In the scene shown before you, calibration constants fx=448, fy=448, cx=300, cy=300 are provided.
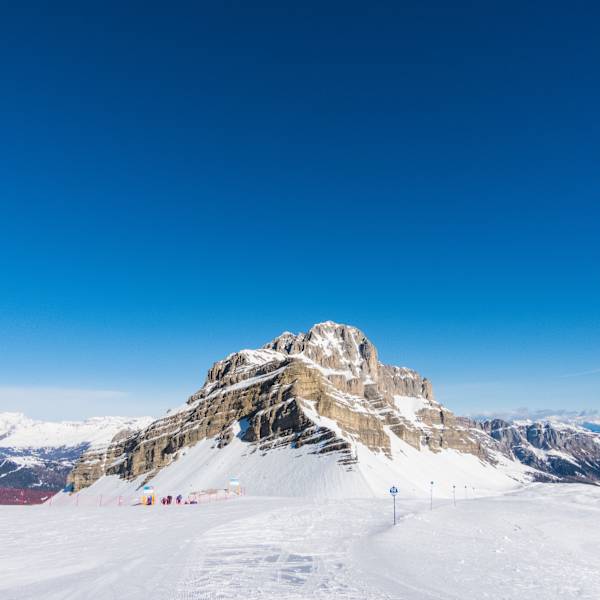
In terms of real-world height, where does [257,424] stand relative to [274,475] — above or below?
above

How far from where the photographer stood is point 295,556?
858 inches

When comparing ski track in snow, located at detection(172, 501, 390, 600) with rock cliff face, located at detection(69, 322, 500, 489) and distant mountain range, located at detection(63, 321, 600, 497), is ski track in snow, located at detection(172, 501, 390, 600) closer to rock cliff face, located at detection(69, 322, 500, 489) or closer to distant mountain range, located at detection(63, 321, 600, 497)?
distant mountain range, located at detection(63, 321, 600, 497)

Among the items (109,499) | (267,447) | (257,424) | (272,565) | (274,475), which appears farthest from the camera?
(109,499)

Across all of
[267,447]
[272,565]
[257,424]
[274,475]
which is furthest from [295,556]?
[257,424]

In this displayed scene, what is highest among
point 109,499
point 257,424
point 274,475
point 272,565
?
point 257,424

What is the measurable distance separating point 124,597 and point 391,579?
999cm

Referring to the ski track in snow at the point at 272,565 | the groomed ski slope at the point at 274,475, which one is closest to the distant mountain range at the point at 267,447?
the groomed ski slope at the point at 274,475

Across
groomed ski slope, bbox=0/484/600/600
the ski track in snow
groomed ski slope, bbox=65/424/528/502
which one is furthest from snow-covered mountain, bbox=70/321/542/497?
the ski track in snow

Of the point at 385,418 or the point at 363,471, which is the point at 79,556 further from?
the point at 385,418

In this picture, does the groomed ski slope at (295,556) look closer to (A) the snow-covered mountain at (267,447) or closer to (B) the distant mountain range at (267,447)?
(B) the distant mountain range at (267,447)

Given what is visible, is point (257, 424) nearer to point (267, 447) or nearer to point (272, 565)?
point (267, 447)

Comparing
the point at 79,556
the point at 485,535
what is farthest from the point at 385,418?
the point at 79,556

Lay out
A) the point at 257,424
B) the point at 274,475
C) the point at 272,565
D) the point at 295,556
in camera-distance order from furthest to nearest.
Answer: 1. the point at 257,424
2. the point at 274,475
3. the point at 295,556
4. the point at 272,565

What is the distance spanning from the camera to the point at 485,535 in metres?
30.2
